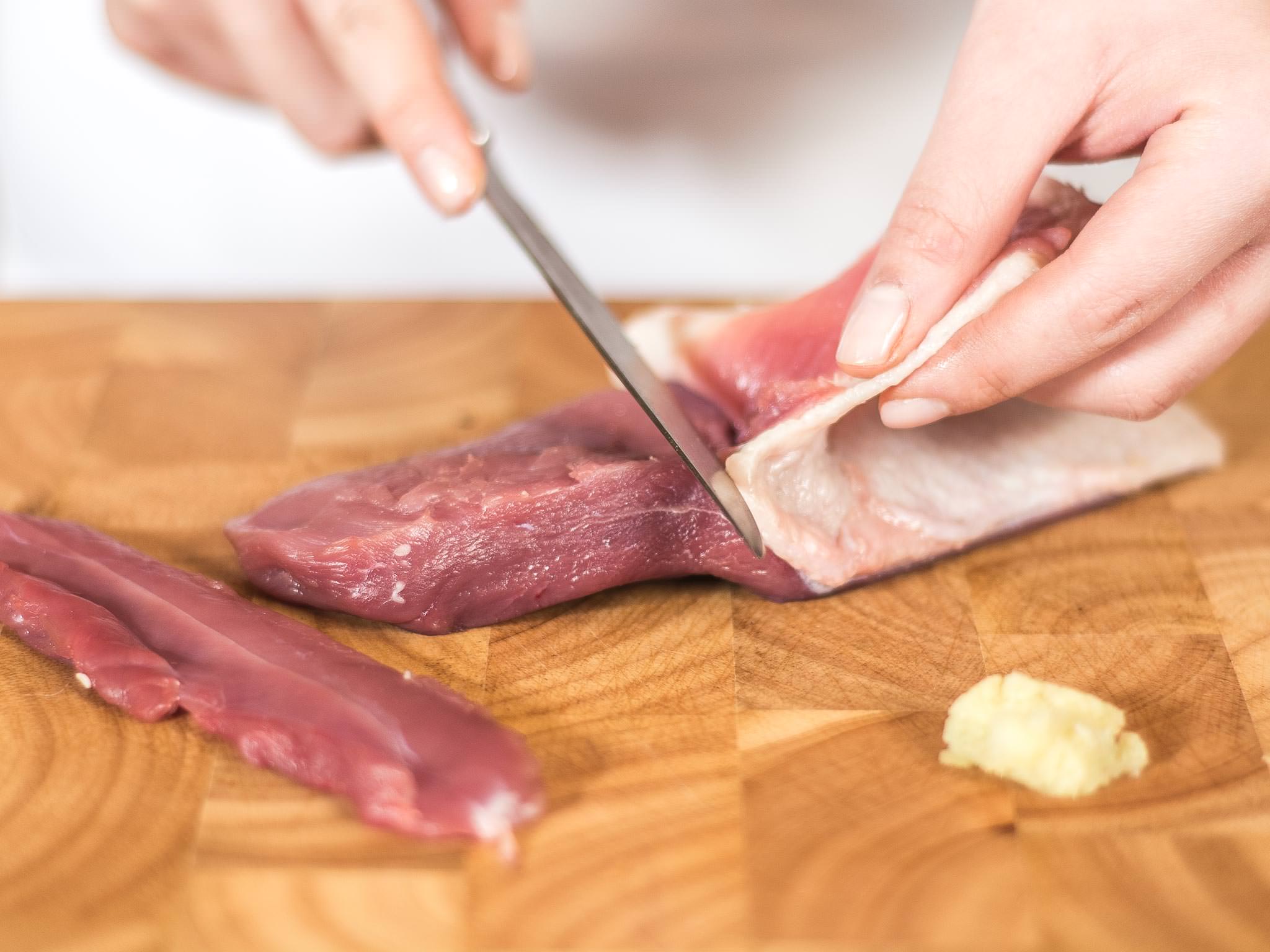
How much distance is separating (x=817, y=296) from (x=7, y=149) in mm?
2404

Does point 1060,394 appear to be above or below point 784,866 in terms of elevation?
above

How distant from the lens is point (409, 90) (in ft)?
6.96

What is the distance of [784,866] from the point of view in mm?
1611

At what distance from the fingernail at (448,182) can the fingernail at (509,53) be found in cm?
64

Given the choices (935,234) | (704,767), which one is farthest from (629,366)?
(704,767)

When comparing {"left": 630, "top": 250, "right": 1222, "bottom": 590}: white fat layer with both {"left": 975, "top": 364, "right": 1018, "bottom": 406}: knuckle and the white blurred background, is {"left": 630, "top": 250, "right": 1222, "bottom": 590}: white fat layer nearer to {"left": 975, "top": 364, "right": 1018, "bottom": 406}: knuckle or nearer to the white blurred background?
{"left": 975, "top": 364, "right": 1018, "bottom": 406}: knuckle

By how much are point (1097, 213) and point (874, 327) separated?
1.20 feet

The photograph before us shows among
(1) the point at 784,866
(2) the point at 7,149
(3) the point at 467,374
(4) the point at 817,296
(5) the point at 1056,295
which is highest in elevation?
(2) the point at 7,149

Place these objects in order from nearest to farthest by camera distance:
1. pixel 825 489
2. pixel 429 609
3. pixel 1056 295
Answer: pixel 1056 295 → pixel 429 609 → pixel 825 489

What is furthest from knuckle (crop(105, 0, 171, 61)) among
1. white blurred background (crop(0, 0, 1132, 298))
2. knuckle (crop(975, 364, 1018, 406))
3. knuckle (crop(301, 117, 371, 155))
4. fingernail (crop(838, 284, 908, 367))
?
knuckle (crop(975, 364, 1018, 406))

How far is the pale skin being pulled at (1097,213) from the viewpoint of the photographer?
5.91ft

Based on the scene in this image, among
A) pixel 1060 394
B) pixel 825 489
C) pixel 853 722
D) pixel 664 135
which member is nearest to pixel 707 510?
pixel 825 489

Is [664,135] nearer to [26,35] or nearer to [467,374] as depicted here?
[467,374]

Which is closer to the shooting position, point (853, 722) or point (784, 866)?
point (784, 866)
